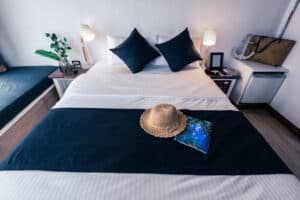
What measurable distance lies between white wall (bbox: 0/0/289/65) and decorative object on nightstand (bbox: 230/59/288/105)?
51cm

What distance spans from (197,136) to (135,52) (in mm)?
1331

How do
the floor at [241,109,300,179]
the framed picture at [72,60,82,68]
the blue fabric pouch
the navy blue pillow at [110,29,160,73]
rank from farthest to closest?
the framed picture at [72,60,82,68] < the navy blue pillow at [110,29,160,73] < the floor at [241,109,300,179] < the blue fabric pouch

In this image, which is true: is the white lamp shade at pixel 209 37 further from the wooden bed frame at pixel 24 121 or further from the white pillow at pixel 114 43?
the wooden bed frame at pixel 24 121

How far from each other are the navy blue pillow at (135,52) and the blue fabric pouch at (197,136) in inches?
43.3

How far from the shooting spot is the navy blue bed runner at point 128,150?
847 mm

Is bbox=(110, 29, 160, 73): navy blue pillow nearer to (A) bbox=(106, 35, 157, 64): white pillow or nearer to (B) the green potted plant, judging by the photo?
(A) bbox=(106, 35, 157, 64): white pillow

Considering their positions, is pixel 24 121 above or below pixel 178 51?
below

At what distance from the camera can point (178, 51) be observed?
1.94 m

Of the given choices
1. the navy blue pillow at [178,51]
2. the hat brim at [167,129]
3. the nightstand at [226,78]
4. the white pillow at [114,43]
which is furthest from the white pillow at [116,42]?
the hat brim at [167,129]

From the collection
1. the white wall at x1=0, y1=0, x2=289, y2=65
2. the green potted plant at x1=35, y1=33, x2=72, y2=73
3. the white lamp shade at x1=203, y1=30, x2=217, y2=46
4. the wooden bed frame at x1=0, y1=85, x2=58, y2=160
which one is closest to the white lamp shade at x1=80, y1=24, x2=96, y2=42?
the white wall at x1=0, y1=0, x2=289, y2=65

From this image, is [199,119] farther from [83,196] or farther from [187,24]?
[187,24]

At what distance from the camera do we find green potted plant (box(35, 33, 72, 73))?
2.13 meters

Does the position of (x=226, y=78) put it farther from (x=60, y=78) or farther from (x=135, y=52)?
(x=60, y=78)

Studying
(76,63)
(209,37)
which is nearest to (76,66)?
(76,63)
